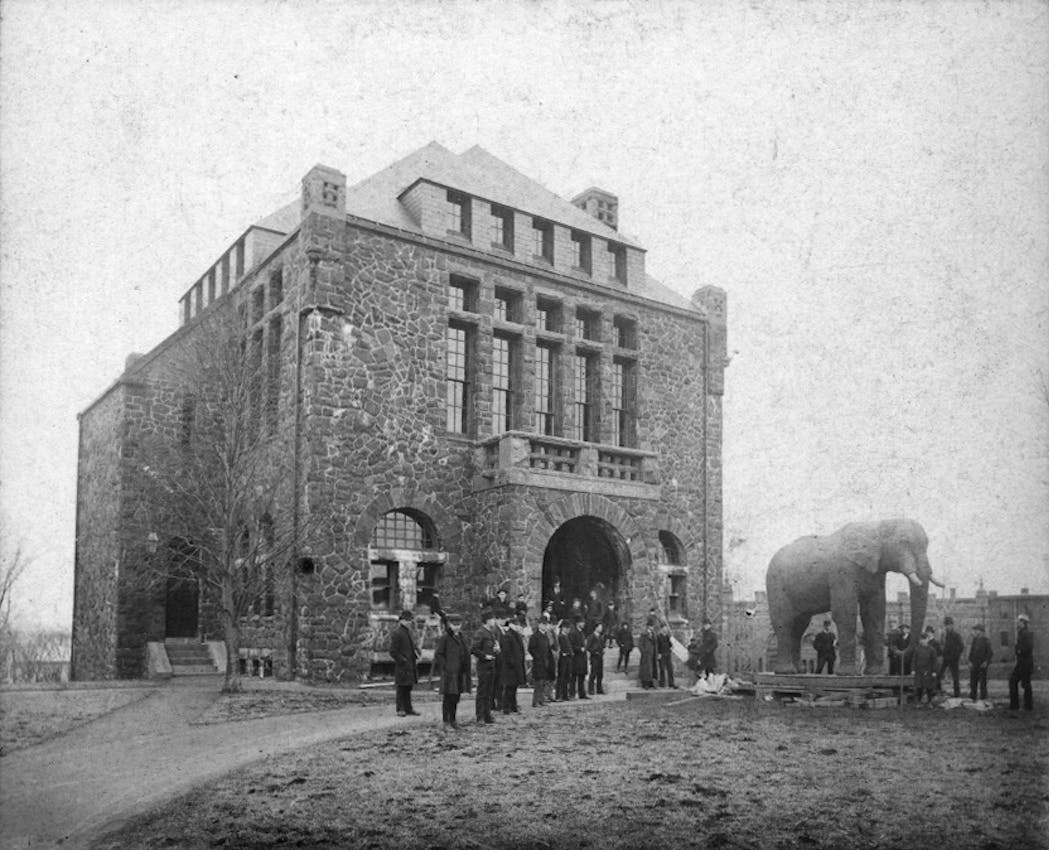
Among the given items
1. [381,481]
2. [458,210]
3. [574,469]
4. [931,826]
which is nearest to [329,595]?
[381,481]

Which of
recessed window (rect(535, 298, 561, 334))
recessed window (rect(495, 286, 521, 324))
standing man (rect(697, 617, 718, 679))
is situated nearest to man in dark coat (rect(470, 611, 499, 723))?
standing man (rect(697, 617, 718, 679))

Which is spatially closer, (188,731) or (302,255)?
(188,731)

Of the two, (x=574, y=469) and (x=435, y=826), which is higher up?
(x=574, y=469)

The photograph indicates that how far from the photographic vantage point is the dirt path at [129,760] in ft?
37.0

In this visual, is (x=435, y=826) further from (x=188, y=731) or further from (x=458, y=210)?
(x=458, y=210)

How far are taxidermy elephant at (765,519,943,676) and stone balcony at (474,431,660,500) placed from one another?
6.49m

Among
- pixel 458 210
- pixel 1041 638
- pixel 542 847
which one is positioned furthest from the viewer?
pixel 1041 638

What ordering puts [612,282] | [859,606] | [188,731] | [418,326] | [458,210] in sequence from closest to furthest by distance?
[188,731]
[859,606]
[418,326]
[458,210]
[612,282]

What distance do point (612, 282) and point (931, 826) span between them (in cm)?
2200

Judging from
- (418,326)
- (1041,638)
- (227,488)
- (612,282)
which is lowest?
(1041,638)

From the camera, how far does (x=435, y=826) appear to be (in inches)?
412

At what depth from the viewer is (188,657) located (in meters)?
29.3

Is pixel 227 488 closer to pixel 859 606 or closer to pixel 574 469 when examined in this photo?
pixel 574 469

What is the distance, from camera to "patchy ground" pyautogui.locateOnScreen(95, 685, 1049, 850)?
1020 cm
